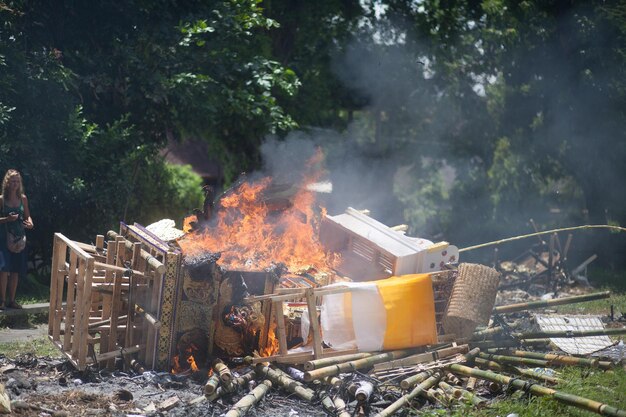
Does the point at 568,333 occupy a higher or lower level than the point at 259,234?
lower

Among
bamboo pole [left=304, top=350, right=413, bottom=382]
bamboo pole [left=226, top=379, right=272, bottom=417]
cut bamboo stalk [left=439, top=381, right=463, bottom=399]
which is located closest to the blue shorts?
bamboo pole [left=226, top=379, right=272, bottom=417]

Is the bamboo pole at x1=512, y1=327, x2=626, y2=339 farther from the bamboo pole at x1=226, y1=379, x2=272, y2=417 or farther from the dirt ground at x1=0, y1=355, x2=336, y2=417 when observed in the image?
the bamboo pole at x1=226, y1=379, x2=272, y2=417

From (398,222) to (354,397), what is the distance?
17.8m

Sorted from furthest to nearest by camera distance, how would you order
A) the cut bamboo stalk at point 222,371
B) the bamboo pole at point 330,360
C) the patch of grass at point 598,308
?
1. the patch of grass at point 598,308
2. the bamboo pole at point 330,360
3. the cut bamboo stalk at point 222,371

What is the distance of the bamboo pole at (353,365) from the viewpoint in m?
8.29

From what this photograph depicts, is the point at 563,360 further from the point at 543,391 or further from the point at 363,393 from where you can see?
the point at 363,393

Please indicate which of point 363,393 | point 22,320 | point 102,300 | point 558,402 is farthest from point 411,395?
point 22,320

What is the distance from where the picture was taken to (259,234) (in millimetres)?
10367

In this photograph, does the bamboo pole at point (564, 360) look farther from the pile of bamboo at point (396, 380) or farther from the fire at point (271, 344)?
the fire at point (271, 344)

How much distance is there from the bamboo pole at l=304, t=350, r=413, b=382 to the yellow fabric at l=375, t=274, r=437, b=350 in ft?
0.49

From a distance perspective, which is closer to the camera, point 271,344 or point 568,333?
point 271,344

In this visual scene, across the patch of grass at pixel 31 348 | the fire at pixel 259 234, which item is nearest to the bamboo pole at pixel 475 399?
the fire at pixel 259 234

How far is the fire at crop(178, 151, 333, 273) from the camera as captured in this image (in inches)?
388

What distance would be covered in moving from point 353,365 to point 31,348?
4147mm
